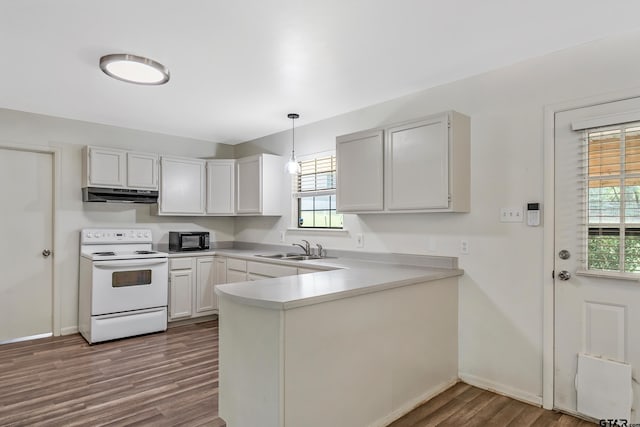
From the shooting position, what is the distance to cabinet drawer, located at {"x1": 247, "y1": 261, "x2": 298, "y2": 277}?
3.65 meters

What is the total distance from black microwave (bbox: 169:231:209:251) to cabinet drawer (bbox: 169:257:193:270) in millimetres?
307

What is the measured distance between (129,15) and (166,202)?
9.54 ft

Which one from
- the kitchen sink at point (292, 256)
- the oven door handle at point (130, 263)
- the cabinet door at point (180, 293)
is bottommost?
the cabinet door at point (180, 293)

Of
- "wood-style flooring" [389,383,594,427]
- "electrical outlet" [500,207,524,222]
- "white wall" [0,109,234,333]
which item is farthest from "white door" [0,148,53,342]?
"electrical outlet" [500,207,524,222]

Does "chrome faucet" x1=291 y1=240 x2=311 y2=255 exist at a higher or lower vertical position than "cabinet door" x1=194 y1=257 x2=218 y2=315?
higher

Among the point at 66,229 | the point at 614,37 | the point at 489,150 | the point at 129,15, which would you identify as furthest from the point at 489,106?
the point at 66,229

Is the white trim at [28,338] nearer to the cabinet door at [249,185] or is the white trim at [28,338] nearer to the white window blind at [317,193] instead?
the cabinet door at [249,185]

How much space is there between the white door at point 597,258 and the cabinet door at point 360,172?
1295mm

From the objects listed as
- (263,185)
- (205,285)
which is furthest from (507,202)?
(205,285)

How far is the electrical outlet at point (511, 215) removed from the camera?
2.68m

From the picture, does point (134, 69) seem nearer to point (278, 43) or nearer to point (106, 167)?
point (278, 43)

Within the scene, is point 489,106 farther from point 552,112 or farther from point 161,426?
point 161,426

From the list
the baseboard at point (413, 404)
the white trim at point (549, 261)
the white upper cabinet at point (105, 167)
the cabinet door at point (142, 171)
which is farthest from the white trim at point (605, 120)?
the white upper cabinet at point (105, 167)

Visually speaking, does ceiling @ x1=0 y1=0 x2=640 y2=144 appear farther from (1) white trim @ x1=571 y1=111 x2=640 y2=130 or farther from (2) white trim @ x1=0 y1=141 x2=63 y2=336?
(2) white trim @ x1=0 y1=141 x2=63 y2=336
